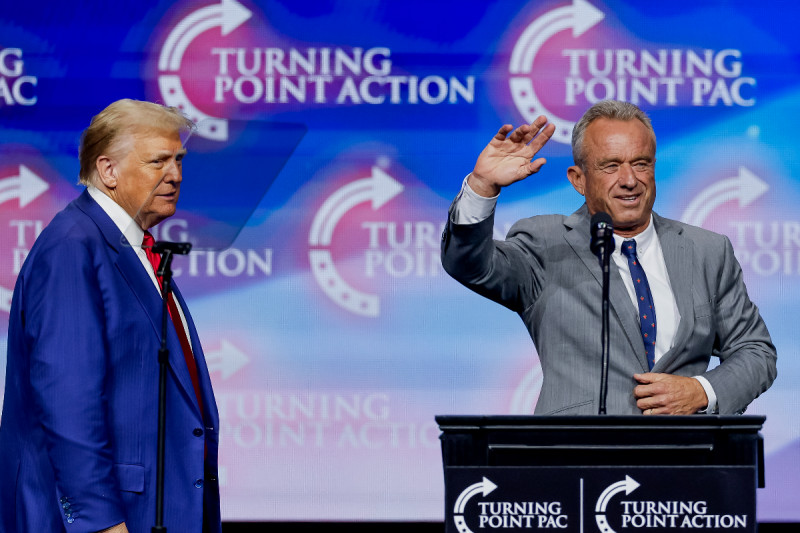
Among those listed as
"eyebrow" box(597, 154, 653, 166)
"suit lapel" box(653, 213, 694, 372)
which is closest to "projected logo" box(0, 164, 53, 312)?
"eyebrow" box(597, 154, 653, 166)

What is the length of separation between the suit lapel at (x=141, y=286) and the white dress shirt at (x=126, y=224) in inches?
1.0

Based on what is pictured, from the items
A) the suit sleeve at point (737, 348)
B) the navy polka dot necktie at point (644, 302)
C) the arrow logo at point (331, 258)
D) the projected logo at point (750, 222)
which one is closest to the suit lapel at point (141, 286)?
the navy polka dot necktie at point (644, 302)

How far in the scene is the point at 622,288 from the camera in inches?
106

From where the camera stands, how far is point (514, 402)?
4312 millimetres

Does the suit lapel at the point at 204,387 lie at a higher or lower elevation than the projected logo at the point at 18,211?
lower

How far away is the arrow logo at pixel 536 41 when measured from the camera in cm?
434

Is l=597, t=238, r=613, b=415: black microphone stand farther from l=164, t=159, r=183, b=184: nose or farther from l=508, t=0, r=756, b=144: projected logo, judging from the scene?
l=508, t=0, r=756, b=144: projected logo

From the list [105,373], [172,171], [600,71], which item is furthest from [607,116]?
[600,71]

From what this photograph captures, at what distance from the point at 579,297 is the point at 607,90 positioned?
1.83 m

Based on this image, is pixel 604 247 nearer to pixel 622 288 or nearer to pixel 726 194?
pixel 622 288

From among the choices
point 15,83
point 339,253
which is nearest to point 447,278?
point 339,253

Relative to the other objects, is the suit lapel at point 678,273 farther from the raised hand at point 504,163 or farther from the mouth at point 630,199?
the raised hand at point 504,163

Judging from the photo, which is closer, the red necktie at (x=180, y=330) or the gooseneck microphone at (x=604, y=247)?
the gooseneck microphone at (x=604, y=247)

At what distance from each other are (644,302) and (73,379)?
1363 millimetres
